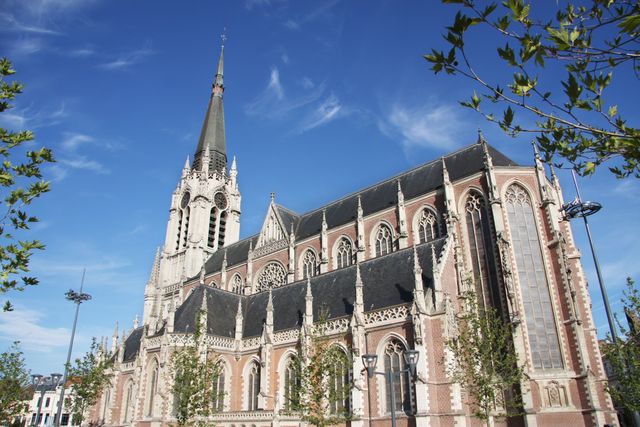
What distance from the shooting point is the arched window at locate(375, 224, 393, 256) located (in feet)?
111

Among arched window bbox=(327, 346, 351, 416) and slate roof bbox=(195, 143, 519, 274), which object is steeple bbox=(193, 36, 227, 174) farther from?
arched window bbox=(327, 346, 351, 416)

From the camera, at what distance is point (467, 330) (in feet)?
65.6

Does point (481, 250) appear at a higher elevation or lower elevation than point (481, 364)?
higher

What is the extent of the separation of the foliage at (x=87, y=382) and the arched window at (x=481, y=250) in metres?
26.6

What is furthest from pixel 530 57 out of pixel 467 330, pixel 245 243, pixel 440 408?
pixel 245 243

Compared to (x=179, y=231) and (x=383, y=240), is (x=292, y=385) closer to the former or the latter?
(x=383, y=240)

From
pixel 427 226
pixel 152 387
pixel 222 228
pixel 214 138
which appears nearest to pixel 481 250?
pixel 427 226

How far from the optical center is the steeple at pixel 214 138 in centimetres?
6162

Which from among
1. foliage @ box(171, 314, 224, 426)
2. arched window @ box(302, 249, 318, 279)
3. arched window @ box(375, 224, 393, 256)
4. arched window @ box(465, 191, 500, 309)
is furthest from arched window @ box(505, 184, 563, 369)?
foliage @ box(171, 314, 224, 426)

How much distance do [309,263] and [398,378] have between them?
17.9 m

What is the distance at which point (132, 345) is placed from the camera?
3597 cm

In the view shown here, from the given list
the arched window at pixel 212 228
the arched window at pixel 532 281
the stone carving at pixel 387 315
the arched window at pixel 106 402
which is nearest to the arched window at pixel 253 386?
the stone carving at pixel 387 315

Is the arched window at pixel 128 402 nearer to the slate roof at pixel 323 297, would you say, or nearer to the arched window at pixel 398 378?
the slate roof at pixel 323 297

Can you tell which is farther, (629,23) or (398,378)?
(398,378)
